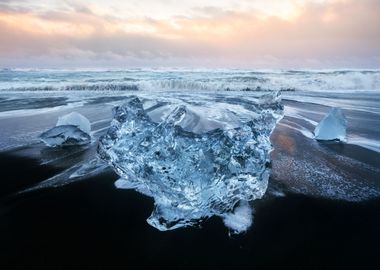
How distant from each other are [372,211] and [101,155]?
3435 mm

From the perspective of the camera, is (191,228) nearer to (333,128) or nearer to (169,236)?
(169,236)

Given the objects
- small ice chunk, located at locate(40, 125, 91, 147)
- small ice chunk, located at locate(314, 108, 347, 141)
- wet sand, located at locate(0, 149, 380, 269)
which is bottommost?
small ice chunk, located at locate(40, 125, 91, 147)

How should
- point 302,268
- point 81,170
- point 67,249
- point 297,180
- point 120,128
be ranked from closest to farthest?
point 302,268, point 67,249, point 120,128, point 297,180, point 81,170

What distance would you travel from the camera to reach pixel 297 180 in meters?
4.86

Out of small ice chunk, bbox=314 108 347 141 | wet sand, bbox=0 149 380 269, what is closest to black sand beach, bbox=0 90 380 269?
wet sand, bbox=0 149 380 269

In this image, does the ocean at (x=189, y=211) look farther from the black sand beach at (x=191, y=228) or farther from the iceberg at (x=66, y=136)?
the iceberg at (x=66, y=136)

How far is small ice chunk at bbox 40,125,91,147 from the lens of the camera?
6.72 m

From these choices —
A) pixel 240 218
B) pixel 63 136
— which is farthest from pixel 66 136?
pixel 240 218

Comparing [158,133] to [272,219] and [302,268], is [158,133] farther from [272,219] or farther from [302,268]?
[302,268]

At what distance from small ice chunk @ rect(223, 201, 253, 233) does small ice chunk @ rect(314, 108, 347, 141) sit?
13.0 ft

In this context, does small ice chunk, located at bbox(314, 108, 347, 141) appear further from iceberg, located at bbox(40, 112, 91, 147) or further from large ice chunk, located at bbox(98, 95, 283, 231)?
iceberg, located at bbox(40, 112, 91, 147)

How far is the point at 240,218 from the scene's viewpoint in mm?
3717

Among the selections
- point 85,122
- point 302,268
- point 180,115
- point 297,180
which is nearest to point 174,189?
point 302,268

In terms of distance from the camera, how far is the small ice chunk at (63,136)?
6.72 meters
